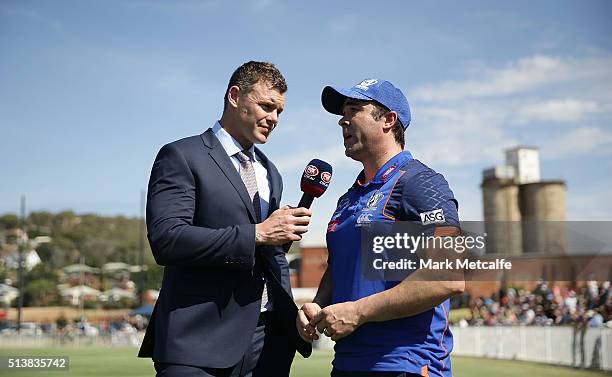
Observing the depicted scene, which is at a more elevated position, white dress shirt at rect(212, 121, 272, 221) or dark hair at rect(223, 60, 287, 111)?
dark hair at rect(223, 60, 287, 111)

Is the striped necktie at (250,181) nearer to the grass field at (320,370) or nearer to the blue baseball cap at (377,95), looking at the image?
the blue baseball cap at (377,95)

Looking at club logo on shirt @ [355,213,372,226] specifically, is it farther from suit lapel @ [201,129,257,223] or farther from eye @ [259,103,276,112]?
eye @ [259,103,276,112]

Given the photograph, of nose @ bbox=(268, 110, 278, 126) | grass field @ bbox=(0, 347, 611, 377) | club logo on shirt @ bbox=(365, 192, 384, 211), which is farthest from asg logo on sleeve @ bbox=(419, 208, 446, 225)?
grass field @ bbox=(0, 347, 611, 377)

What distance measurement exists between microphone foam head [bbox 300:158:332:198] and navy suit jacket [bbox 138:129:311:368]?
13.1 inches

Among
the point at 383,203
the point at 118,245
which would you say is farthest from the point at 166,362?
the point at 118,245

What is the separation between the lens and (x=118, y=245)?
65438mm

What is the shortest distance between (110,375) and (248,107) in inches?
492

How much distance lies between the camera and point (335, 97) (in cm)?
374

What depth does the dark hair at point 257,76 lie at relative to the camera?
407 centimetres

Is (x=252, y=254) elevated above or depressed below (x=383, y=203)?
below

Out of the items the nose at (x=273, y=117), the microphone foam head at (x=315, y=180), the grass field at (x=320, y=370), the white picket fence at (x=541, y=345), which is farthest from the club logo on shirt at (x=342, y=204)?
the grass field at (x=320, y=370)

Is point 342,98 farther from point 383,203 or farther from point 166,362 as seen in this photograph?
point 166,362

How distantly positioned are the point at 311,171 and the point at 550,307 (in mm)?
25842

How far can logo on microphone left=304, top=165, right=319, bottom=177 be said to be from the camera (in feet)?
12.8
